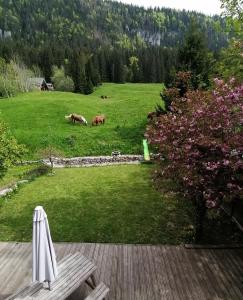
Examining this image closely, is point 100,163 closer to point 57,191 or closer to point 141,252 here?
point 57,191

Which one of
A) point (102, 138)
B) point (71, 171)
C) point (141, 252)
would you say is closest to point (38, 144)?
point (102, 138)

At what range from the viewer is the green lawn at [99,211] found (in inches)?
602

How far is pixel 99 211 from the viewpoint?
18375mm

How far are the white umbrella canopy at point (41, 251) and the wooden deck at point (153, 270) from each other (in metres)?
2.87

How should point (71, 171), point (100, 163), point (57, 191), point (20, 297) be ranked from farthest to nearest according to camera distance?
1. point (100, 163)
2. point (71, 171)
3. point (57, 191)
4. point (20, 297)

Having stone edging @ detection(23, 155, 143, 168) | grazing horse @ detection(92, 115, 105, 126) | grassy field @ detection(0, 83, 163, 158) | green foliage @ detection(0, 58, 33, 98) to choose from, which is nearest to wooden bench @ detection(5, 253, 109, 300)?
stone edging @ detection(23, 155, 143, 168)

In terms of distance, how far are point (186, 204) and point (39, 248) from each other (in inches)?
473

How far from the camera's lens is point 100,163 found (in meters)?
33.9

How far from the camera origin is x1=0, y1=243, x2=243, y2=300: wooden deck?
10547 millimetres

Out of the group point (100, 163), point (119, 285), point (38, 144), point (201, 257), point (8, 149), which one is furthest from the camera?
point (38, 144)

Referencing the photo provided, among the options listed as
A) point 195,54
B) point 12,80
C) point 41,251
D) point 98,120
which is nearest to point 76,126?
point 98,120

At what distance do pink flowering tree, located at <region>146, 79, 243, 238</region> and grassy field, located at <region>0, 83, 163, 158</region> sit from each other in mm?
24321

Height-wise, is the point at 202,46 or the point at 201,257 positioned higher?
the point at 202,46

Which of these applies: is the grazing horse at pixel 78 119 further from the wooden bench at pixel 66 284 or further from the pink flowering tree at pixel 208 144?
the wooden bench at pixel 66 284
